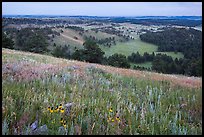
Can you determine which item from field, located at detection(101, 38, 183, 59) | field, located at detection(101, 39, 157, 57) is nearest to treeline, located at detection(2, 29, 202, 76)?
field, located at detection(101, 38, 183, 59)

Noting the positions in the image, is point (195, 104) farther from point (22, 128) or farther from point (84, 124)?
point (22, 128)

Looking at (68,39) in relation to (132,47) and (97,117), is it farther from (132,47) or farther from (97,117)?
(97,117)

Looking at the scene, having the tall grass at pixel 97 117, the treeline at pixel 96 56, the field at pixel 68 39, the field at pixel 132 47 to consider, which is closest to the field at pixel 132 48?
the field at pixel 132 47

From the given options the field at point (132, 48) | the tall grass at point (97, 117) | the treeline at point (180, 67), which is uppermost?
the tall grass at point (97, 117)

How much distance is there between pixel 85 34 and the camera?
19200 centimetres

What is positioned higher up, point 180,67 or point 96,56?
point 96,56

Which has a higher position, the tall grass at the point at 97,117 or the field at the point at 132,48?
the tall grass at the point at 97,117

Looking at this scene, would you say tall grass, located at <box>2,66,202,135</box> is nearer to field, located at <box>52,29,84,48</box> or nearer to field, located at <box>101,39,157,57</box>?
field, located at <box>101,39,157,57</box>

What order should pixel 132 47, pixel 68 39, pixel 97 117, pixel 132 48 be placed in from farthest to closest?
pixel 68 39, pixel 132 47, pixel 132 48, pixel 97 117

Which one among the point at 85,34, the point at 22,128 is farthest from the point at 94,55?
the point at 85,34

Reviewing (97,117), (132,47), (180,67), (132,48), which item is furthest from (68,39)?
(97,117)

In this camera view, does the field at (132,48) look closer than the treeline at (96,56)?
No

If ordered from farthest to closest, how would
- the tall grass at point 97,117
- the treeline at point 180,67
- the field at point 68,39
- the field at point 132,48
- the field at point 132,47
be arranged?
the field at point 68,39 < the field at point 132,47 < the field at point 132,48 < the treeline at point 180,67 < the tall grass at point 97,117

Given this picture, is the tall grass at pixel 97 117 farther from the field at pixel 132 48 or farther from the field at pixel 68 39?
the field at pixel 68 39
